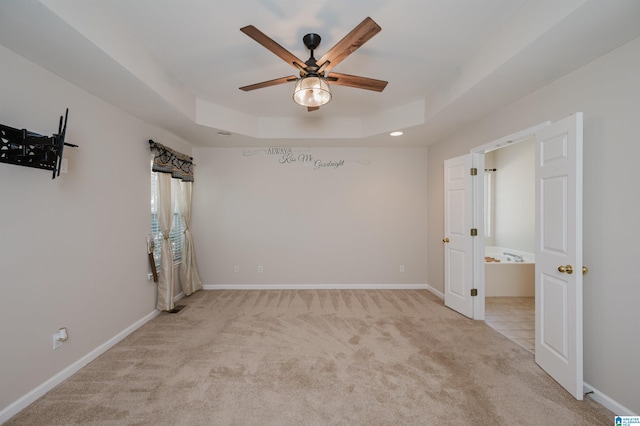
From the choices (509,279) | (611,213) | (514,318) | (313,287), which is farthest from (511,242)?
(313,287)

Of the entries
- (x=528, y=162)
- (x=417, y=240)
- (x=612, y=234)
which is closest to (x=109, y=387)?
(x=612, y=234)

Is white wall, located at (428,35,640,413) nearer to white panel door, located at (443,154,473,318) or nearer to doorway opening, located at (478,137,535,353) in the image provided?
doorway opening, located at (478,137,535,353)

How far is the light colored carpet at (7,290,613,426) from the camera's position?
68.4 inches

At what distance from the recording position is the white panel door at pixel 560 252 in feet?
6.16

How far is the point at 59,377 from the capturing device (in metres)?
2.07

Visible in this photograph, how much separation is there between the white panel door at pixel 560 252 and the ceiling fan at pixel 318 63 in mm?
1489

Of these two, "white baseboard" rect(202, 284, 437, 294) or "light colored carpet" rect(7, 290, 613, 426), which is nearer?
"light colored carpet" rect(7, 290, 613, 426)

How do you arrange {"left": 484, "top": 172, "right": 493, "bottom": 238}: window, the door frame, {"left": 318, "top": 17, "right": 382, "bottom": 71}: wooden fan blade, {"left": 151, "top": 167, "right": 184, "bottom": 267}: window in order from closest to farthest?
1. {"left": 318, "top": 17, "right": 382, "bottom": 71}: wooden fan blade
2. the door frame
3. {"left": 151, "top": 167, "right": 184, "bottom": 267}: window
4. {"left": 484, "top": 172, "right": 493, "bottom": 238}: window

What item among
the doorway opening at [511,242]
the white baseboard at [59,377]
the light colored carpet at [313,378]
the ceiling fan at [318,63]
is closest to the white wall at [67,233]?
the white baseboard at [59,377]

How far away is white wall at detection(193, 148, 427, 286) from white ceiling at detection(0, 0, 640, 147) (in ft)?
4.52

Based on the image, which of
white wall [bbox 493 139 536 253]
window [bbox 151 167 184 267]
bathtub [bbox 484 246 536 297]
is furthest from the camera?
white wall [bbox 493 139 536 253]

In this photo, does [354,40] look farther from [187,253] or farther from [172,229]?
[187,253]

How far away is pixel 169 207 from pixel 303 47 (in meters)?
2.74

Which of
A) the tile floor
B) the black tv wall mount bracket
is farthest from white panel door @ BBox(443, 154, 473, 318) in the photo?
the black tv wall mount bracket
